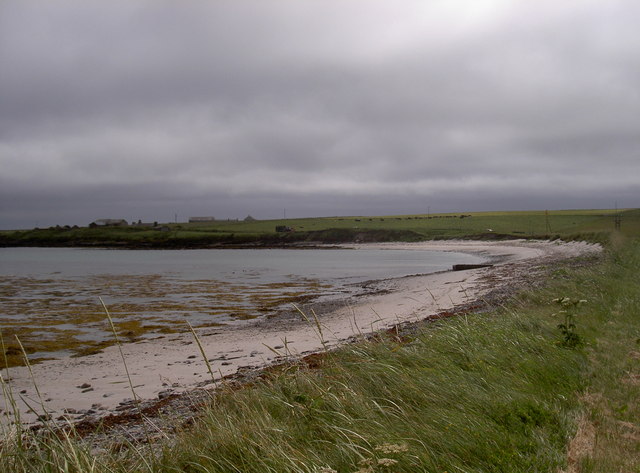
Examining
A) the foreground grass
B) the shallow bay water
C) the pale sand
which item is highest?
the foreground grass

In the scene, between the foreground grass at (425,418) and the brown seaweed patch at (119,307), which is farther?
the brown seaweed patch at (119,307)

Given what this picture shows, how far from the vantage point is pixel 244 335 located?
16734mm

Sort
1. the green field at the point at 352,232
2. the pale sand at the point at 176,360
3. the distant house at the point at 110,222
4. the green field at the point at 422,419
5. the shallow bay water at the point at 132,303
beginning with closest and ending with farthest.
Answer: the green field at the point at 422,419, the pale sand at the point at 176,360, the shallow bay water at the point at 132,303, the green field at the point at 352,232, the distant house at the point at 110,222

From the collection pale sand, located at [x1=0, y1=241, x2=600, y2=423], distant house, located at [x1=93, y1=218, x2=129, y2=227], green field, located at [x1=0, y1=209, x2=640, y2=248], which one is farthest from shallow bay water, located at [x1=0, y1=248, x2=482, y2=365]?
distant house, located at [x1=93, y1=218, x2=129, y2=227]

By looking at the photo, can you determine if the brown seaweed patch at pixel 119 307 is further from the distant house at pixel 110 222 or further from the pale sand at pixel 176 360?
the distant house at pixel 110 222

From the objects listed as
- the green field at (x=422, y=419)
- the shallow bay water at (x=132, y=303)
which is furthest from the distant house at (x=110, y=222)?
the green field at (x=422, y=419)

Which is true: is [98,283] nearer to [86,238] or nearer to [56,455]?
[56,455]

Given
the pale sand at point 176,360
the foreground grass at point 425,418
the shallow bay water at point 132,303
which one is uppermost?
the foreground grass at point 425,418

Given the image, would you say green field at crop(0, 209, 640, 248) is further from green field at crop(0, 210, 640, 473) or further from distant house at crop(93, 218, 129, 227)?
green field at crop(0, 210, 640, 473)

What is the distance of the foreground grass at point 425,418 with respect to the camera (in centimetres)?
416

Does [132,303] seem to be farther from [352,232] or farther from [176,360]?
[352,232]

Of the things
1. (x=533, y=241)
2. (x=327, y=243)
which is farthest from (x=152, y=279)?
(x=327, y=243)

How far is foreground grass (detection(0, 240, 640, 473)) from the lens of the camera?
416cm

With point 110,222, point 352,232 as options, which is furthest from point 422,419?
point 110,222
